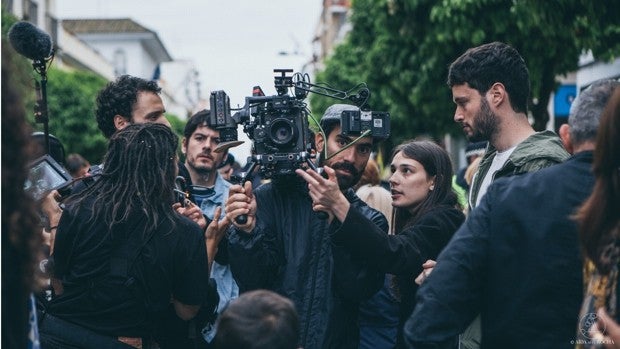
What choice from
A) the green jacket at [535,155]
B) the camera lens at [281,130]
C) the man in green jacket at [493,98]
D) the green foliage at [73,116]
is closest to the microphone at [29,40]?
the camera lens at [281,130]

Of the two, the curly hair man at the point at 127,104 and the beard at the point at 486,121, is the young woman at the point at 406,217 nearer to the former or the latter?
the beard at the point at 486,121

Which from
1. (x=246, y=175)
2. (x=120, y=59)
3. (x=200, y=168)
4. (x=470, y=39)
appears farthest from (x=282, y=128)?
(x=120, y=59)

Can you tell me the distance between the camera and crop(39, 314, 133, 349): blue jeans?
4387 millimetres

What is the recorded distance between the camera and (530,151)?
4430 millimetres

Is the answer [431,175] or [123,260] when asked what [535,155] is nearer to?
[431,175]

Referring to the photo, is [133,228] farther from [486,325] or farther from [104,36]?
[104,36]

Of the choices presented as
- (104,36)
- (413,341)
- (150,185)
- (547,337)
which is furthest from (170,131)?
(104,36)

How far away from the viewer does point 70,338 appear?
174 inches

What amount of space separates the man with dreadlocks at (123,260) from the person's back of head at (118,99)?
1348 mm

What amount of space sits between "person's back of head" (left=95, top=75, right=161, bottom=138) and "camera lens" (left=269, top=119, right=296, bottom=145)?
1530mm

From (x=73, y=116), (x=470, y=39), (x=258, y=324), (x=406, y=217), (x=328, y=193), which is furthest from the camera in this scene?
(x=73, y=116)

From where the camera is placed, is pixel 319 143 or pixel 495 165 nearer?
pixel 495 165

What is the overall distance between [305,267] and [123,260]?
0.91 metres

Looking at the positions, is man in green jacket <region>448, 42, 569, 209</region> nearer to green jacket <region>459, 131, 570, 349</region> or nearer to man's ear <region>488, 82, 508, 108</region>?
man's ear <region>488, 82, 508, 108</region>
